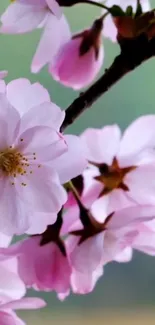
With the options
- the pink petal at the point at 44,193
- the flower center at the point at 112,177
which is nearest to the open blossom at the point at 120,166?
the flower center at the point at 112,177

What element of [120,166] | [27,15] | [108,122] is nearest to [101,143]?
[120,166]

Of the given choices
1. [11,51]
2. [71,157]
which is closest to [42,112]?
[71,157]

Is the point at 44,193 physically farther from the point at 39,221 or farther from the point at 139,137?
the point at 139,137

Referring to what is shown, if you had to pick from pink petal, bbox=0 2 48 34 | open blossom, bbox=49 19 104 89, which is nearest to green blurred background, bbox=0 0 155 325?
open blossom, bbox=49 19 104 89

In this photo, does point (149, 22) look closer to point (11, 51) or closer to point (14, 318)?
point (14, 318)

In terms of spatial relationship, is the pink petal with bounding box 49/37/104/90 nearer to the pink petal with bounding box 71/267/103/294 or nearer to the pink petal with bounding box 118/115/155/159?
the pink petal with bounding box 118/115/155/159
